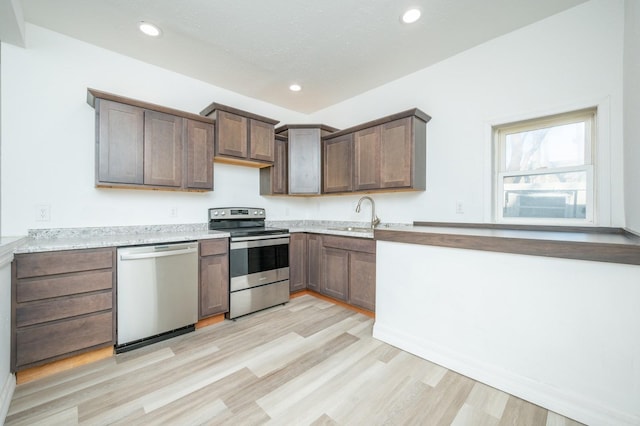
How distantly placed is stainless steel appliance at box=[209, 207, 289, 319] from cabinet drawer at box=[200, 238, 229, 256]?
2.6 inches

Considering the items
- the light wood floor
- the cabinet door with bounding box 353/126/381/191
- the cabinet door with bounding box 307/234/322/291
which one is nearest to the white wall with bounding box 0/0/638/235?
the cabinet door with bounding box 353/126/381/191

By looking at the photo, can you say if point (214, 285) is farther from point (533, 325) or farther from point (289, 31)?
point (533, 325)

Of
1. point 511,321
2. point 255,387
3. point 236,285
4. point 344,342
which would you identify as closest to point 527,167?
point 511,321

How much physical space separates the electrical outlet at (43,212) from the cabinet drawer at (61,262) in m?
0.66

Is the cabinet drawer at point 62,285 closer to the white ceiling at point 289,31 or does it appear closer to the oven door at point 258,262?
the oven door at point 258,262

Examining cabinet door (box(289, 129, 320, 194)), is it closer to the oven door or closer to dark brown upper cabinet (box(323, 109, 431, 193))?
dark brown upper cabinet (box(323, 109, 431, 193))

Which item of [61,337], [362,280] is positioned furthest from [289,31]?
[61,337]

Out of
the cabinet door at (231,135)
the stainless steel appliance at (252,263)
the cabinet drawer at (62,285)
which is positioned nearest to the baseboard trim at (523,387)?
the stainless steel appliance at (252,263)

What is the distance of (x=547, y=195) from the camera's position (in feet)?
7.49

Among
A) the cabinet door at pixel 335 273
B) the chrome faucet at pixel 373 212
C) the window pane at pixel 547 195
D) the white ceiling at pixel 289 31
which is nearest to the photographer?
the white ceiling at pixel 289 31

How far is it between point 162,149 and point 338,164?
2033 mm

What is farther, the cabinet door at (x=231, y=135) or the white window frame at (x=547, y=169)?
the cabinet door at (x=231, y=135)

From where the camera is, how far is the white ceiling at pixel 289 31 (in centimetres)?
201

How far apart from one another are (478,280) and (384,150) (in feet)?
5.51
